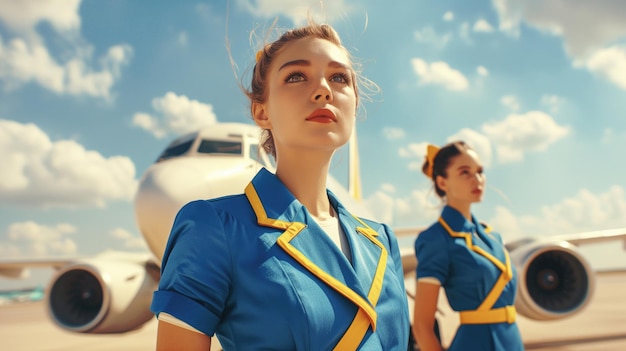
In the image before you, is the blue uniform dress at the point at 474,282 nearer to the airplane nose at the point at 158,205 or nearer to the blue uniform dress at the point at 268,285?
the blue uniform dress at the point at 268,285

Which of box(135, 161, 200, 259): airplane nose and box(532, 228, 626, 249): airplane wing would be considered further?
box(532, 228, 626, 249): airplane wing

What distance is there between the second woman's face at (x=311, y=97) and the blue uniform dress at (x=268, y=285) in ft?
0.58

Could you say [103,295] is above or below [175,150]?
below

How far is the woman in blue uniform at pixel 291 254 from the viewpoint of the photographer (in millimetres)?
808

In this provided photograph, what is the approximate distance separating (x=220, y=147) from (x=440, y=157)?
2.61 meters

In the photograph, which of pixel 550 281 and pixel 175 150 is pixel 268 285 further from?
pixel 550 281

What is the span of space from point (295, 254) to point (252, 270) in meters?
0.09

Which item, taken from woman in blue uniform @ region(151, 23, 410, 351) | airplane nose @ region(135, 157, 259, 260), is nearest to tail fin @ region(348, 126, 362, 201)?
airplane nose @ region(135, 157, 259, 260)

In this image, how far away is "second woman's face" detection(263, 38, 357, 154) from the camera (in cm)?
102

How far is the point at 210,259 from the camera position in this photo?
32.0 inches

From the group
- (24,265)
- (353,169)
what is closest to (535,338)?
(353,169)

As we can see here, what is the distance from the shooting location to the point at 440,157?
263 cm

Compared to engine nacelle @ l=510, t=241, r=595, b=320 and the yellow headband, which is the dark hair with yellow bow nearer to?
the yellow headband

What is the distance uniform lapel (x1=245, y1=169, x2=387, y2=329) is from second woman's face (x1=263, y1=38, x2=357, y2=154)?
120 mm
